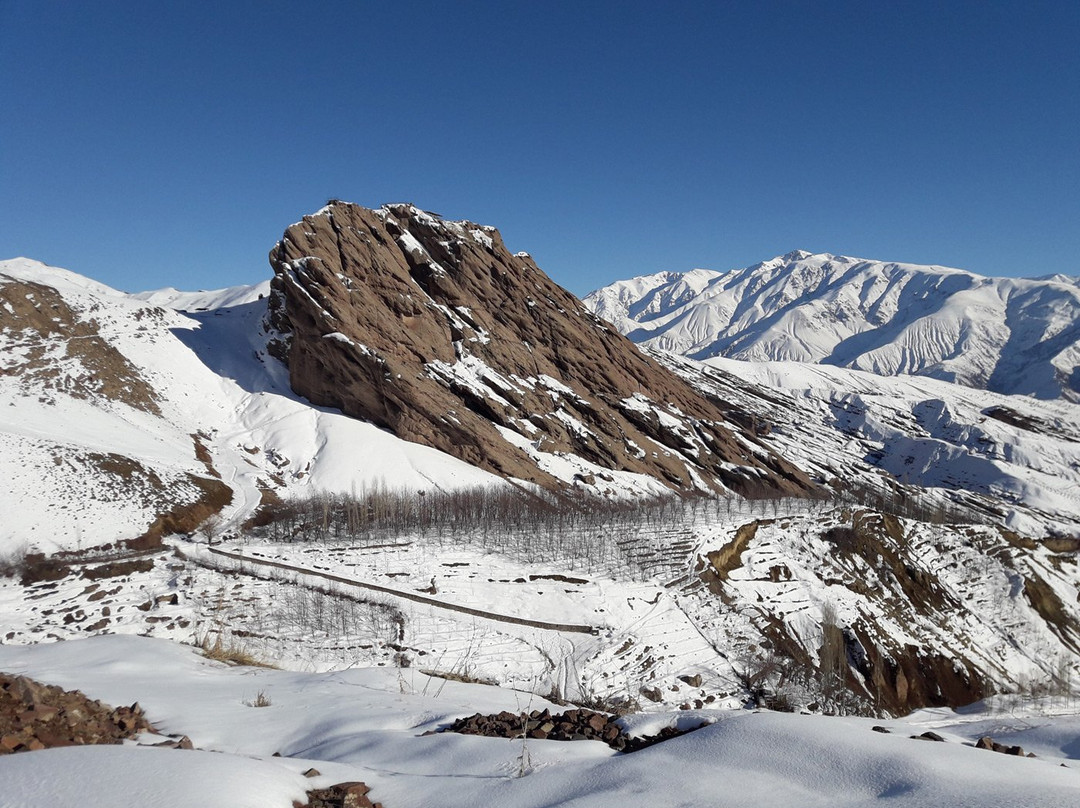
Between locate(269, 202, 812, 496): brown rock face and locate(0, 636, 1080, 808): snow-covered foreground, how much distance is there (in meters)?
47.0

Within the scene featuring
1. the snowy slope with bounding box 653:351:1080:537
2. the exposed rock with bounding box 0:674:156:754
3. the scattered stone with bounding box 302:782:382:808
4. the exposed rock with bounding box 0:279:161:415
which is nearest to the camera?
the scattered stone with bounding box 302:782:382:808

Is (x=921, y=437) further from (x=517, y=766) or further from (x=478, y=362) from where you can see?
(x=517, y=766)

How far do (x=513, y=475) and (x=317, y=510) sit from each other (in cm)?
1935

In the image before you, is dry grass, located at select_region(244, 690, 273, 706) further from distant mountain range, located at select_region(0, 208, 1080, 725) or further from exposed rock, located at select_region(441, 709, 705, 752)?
distant mountain range, located at select_region(0, 208, 1080, 725)

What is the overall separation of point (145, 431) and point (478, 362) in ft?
105

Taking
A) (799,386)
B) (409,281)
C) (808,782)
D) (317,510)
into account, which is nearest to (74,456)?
(317,510)

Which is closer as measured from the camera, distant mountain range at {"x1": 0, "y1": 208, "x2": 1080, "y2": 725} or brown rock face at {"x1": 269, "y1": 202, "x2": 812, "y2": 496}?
distant mountain range at {"x1": 0, "y1": 208, "x2": 1080, "y2": 725}

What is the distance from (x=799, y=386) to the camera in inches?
6594

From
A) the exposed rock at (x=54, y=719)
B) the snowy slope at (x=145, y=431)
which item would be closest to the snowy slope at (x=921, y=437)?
the snowy slope at (x=145, y=431)

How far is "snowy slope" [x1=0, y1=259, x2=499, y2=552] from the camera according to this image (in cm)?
3331

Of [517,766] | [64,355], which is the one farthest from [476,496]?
[517,766]

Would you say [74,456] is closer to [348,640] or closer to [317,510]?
[317,510]

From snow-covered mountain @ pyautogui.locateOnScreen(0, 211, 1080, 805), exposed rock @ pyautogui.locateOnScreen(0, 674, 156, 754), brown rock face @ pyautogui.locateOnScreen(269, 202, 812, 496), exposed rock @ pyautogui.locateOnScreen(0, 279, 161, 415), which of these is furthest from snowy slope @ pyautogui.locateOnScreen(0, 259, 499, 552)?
exposed rock @ pyautogui.locateOnScreen(0, 674, 156, 754)

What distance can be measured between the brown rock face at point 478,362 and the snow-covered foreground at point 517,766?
47.0 m
